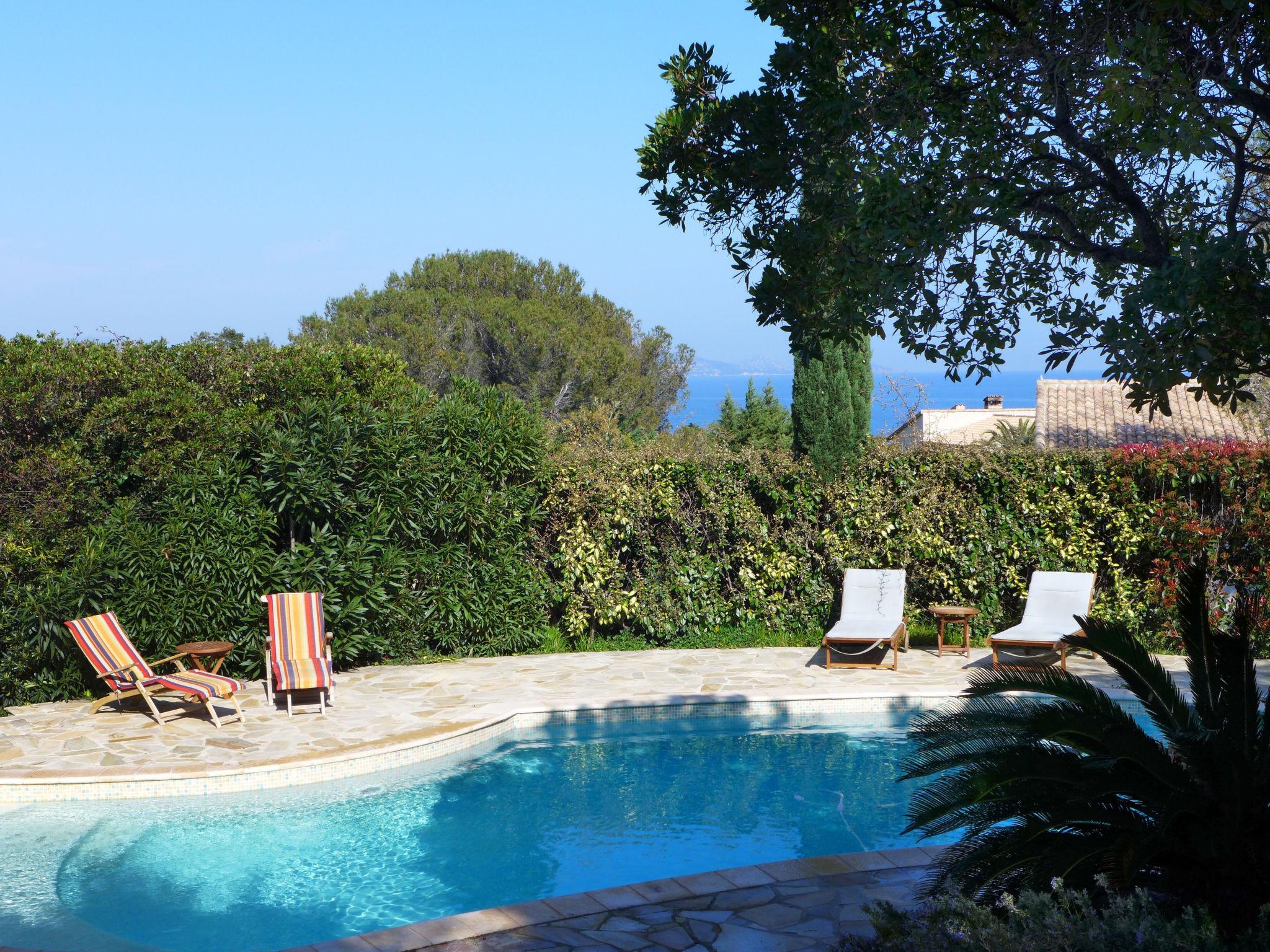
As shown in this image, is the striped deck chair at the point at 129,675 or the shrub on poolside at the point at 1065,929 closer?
the shrub on poolside at the point at 1065,929

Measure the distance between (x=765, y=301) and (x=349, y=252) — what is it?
30.8m

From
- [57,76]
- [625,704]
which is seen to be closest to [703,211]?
[625,704]

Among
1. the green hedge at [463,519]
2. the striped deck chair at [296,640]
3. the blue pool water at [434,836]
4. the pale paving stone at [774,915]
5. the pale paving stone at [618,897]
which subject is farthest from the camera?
the green hedge at [463,519]

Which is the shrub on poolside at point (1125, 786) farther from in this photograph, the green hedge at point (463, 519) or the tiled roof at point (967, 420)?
the tiled roof at point (967, 420)

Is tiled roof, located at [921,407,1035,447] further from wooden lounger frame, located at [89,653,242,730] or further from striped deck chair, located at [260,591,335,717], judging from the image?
wooden lounger frame, located at [89,653,242,730]

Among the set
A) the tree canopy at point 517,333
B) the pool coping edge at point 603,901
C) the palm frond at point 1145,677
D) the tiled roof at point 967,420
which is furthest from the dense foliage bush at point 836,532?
the tiled roof at point 967,420

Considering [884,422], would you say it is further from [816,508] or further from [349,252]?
[349,252]

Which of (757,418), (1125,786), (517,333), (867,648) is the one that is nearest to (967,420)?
(757,418)

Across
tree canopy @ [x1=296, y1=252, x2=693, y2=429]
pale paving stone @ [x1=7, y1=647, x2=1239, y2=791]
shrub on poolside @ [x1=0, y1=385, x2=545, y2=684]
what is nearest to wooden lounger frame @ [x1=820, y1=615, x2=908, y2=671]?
pale paving stone @ [x1=7, y1=647, x2=1239, y2=791]

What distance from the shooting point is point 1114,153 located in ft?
17.8

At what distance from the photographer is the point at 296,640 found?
33.1 feet

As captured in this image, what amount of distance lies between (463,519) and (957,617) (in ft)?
18.3

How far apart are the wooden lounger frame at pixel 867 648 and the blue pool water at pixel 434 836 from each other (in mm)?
1583

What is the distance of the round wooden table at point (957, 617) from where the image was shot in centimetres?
1165
